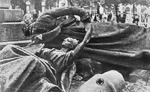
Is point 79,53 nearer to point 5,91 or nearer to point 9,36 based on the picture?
point 5,91

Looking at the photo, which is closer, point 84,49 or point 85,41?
point 85,41

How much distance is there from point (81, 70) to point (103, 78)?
56.8 inches

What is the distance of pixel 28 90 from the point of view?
15.2 ft

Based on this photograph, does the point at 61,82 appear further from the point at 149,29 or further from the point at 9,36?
the point at 9,36

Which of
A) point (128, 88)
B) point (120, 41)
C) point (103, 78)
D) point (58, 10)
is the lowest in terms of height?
point (128, 88)

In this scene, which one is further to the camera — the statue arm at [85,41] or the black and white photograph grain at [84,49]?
the statue arm at [85,41]

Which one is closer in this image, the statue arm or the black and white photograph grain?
the black and white photograph grain

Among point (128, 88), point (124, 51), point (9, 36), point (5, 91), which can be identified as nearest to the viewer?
point (5, 91)

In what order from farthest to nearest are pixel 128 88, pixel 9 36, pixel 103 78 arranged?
pixel 9 36
pixel 128 88
pixel 103 78

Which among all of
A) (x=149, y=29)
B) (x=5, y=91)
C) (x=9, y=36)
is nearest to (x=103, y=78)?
(x=5, y=91)

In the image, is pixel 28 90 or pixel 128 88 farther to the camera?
pixel 128 88

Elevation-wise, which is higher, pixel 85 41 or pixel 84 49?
pixel 85 41

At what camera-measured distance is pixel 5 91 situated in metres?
4.48

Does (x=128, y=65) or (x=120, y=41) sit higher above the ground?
(x=120, y=41)
